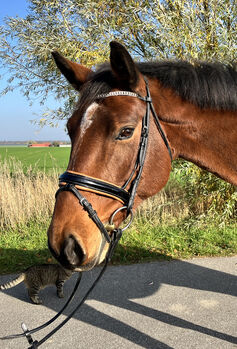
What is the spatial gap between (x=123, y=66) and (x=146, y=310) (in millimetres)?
2621

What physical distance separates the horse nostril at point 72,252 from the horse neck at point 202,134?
37.9 inches

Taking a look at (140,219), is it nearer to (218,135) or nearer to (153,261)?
(153,261)

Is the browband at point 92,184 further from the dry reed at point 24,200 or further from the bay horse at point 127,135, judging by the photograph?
the dry reed at point 24,200

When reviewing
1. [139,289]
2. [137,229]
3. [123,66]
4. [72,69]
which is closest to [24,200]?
[137,229]

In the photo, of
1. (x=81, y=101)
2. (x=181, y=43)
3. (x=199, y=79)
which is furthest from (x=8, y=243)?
(x=181, y=43)

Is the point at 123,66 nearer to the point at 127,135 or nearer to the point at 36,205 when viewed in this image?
the point at 127,135

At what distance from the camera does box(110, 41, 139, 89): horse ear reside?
1.65 meters

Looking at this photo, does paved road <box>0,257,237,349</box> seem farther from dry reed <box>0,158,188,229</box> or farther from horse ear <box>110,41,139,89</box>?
horse ear <box>110,41,139,89</box>

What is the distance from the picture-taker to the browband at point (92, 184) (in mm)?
1631

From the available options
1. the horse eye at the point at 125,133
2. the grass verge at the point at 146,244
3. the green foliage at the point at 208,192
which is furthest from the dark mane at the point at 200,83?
the green foliage at the point at 208,192

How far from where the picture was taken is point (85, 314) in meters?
3.16

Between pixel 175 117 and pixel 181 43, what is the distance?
432 centimetres

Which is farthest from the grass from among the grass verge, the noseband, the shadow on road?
the noseband

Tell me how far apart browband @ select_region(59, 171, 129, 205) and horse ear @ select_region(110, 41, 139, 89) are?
A: 0.65 metres
